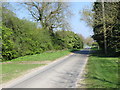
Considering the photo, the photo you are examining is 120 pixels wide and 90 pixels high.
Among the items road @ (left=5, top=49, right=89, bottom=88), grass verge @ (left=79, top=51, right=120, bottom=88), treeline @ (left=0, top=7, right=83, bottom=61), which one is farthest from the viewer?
treeline @ (left=0, top=7, right=83, bottom=61)

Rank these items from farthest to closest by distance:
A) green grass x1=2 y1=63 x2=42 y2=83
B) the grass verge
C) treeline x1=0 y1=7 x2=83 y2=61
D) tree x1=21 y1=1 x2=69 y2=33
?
tree x1=21 y1=1 x2=69 y2=33
treeline x1=0 y1=7 x2=83 y2=61
green grass x1=2 y1=63 x2=42 y2=83
the grass verge

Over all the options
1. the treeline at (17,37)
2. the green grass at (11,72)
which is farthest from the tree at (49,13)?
the green grass at (11,72)

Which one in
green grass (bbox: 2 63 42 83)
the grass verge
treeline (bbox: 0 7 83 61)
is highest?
treeline (bbox: 0 7 83 61)

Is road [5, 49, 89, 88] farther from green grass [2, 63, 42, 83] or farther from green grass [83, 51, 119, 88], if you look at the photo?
green grass [2, 63, 42, 83]

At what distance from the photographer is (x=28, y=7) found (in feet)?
108

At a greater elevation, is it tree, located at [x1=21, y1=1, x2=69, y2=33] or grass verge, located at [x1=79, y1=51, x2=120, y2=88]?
tree, located at [x1=21, y1=1, x2=69, y2=33]

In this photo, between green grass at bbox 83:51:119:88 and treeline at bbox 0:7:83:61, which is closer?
green grass at bbox 83:51:119:88

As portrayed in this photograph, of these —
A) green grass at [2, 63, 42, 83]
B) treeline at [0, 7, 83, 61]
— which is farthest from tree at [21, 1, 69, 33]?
green grass at [2, 63, 42, 83]

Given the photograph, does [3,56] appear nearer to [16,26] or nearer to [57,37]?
[16,26]

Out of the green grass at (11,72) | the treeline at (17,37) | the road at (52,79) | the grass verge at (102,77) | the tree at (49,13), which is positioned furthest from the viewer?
the tree at (49,13)

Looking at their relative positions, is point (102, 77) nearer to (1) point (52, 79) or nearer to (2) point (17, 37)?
(1) point (52, 79)

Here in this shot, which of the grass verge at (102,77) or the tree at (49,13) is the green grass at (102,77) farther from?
the tree at (49,13)

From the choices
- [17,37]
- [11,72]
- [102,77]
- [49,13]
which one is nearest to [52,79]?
[102,77]

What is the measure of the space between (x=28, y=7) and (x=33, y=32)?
36.2 ft
